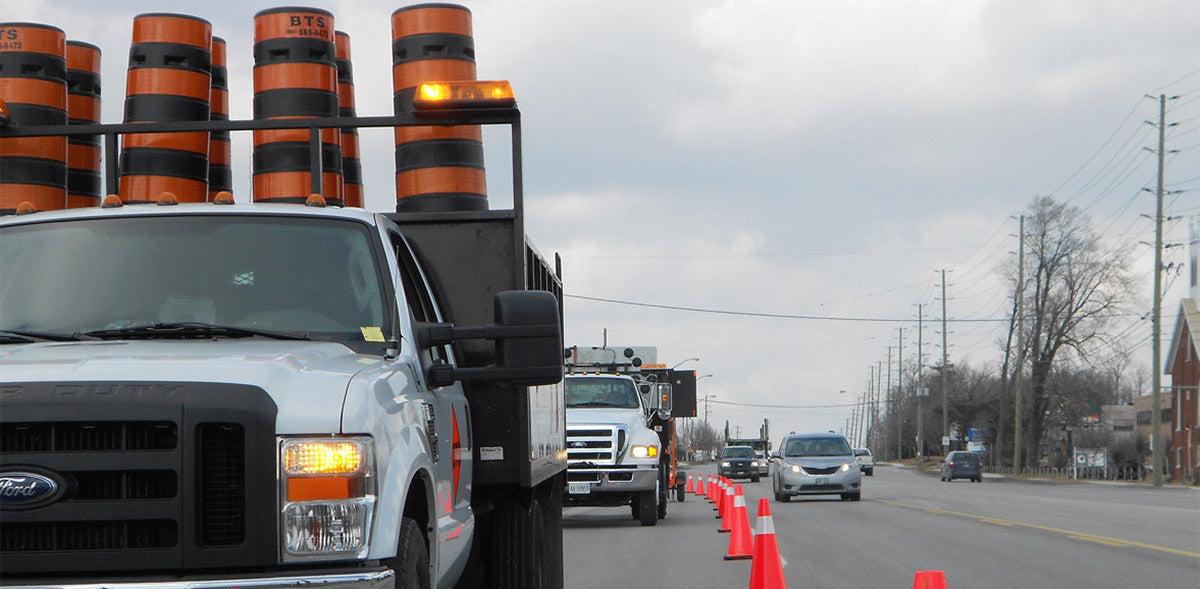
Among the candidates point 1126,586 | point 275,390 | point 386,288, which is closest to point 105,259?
point 386,288

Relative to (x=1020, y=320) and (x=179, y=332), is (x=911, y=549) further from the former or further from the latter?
(x=1020, y=320)

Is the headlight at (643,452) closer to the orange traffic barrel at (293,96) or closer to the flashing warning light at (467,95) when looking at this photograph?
the orange traffic barrel at (293,96)

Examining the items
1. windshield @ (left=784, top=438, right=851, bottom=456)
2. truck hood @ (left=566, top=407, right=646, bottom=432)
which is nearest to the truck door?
truck hood @ (left=566, top=407, right=646, bottom=432)

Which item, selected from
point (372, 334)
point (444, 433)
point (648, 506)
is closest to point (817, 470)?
point (648, 506)

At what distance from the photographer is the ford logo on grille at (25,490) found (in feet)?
14.3

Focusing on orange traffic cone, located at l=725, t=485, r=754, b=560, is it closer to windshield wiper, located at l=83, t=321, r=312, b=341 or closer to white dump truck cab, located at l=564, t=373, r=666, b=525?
white dump truck cab, located at l=564, t=373, r=666, b=525

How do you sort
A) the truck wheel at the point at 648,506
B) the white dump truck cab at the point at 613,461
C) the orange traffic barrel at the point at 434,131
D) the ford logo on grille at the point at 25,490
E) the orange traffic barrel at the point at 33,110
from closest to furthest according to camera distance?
1. the ford logo on grille at the point at 25,490
2. the orange traffic barrel at the point at 33,110
3. the orange traffic barrel at the point at 434,131
4. the white dump truck cab at the point at 613,461
5. the truck wheel at the point at 648,506

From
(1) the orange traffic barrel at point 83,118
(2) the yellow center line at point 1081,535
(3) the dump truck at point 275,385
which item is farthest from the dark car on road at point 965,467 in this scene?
Result: (1) the orange traffic barrel at point 83,118

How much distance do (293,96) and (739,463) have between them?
57.0 metres

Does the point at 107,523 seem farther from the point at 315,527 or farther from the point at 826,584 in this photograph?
the point at 826,584

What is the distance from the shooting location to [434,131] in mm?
7801

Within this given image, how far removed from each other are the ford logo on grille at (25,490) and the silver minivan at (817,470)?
30081mm

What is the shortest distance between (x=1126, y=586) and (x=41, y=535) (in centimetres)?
1049

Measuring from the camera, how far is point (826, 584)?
517 inches
